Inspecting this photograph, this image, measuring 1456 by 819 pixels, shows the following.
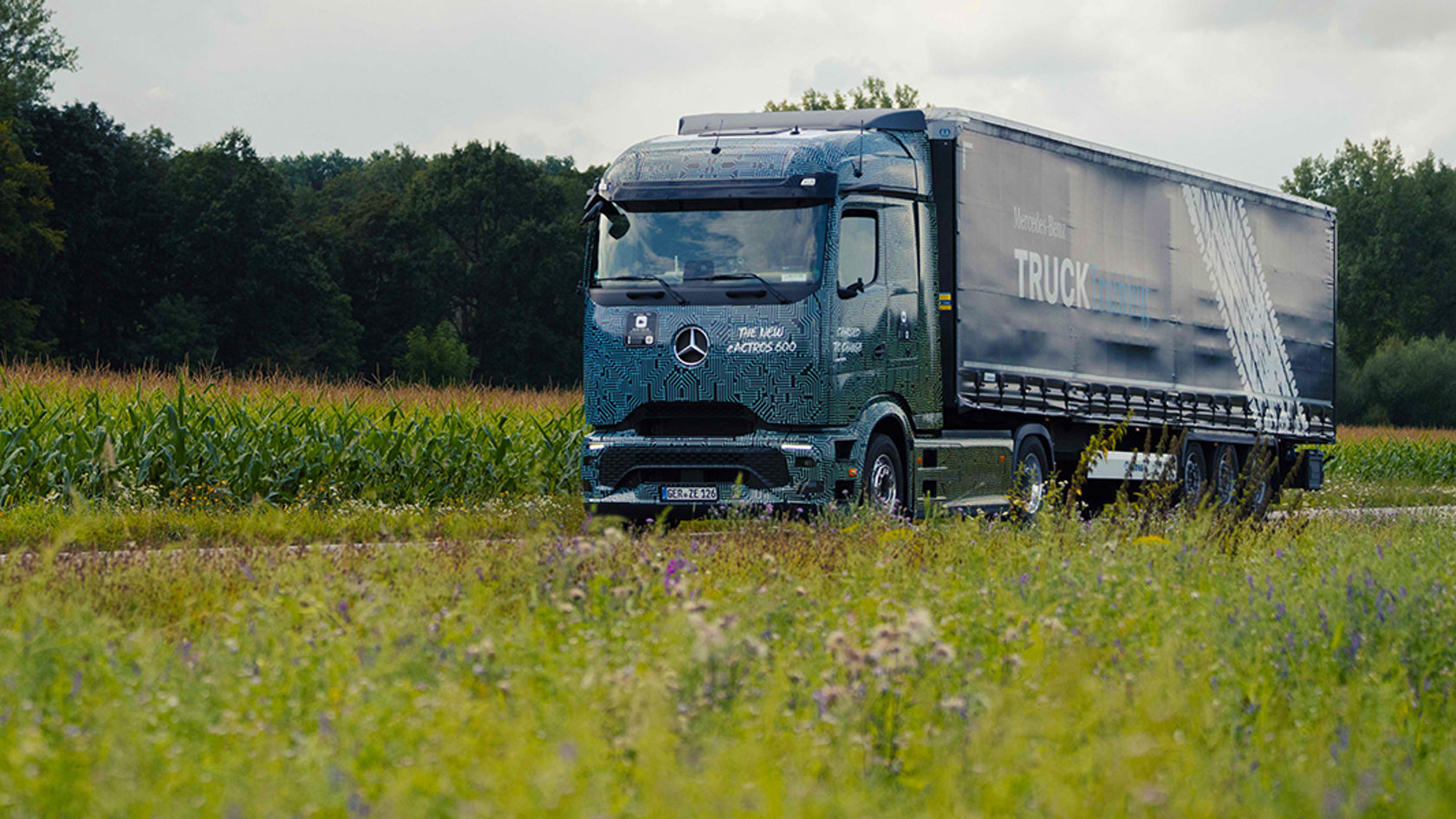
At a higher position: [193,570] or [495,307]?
[495,307]

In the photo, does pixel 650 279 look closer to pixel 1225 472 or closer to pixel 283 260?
pixel 1225 472

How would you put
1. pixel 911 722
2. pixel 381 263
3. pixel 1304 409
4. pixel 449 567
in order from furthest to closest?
pixel 381 263 → pixel 1304 409 → pixel 449 567 → pixel 911 722

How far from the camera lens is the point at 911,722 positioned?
5297 millimetres

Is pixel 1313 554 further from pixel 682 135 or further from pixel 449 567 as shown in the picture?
pixel 682 135

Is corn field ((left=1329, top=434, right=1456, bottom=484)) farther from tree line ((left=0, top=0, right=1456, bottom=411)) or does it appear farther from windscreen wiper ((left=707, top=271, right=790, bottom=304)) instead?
tree line ((left=0, top=0, right=1456, bottom=411))

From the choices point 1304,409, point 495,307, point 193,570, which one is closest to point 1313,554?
point 193,570

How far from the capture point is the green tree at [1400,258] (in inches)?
3994

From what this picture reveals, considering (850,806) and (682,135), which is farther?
(682,135)

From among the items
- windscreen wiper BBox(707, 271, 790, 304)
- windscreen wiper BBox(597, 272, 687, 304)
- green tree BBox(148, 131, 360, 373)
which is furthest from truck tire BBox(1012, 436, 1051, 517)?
green tree BBox(148, 131, 360, 373)

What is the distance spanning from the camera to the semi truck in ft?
42.7

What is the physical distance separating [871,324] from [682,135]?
2760mm

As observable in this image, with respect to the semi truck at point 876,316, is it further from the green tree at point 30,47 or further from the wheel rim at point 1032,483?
the green tree at point 30,47

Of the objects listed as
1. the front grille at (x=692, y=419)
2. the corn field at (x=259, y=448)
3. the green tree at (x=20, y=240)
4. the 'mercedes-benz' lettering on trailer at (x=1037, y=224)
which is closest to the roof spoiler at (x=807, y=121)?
the 'mercedes-benz' lettering on trailer at (x=1037, y=224)

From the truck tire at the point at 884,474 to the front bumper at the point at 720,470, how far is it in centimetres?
27
